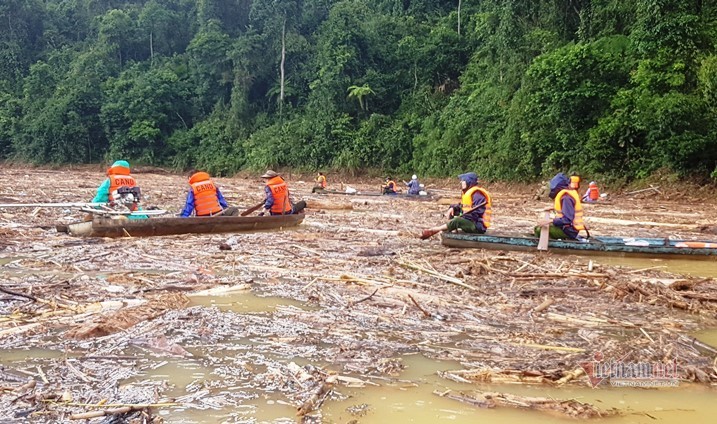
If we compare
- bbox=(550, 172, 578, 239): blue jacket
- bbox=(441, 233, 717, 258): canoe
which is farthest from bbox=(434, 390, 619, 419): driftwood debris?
bbox=(550, 172, 578, 239): blue jacket

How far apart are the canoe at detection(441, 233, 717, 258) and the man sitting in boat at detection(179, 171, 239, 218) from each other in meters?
5.12

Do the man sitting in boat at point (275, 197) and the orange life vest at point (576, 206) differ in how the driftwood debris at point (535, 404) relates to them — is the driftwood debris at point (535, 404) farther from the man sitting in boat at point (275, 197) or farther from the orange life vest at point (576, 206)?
the man sitting in boat at point (275, 197)

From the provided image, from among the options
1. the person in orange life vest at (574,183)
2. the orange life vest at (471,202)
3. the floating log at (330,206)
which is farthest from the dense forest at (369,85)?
the orange life vest at (471,202)

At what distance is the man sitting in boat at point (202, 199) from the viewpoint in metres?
12.0

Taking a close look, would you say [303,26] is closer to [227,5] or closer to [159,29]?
[227,5]

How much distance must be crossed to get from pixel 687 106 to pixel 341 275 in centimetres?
1738

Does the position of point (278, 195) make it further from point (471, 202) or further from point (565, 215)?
point (565, 215)

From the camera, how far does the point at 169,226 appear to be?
11.4m

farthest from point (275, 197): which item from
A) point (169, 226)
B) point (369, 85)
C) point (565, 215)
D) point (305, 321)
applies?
point (369, 85)

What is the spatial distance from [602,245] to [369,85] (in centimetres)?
3196

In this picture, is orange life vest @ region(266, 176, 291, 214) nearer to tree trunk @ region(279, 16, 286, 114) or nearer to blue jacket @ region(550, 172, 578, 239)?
blue jacket @ region(550, 172, 578, 239)

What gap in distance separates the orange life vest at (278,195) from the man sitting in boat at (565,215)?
577 cm

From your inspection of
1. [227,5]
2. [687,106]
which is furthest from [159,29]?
[687,106]

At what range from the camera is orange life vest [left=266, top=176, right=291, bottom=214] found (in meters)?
13.3
